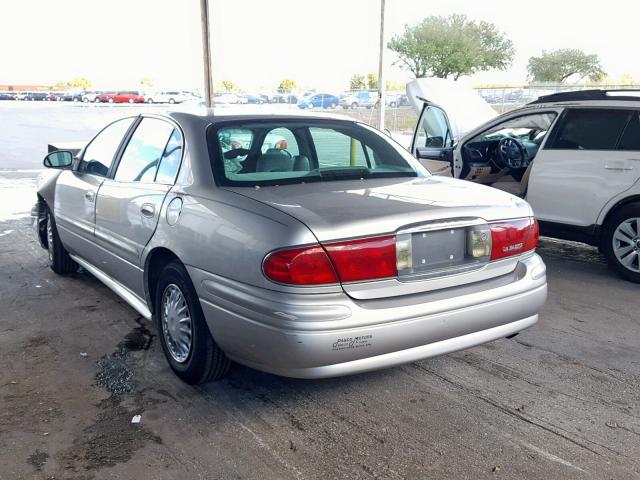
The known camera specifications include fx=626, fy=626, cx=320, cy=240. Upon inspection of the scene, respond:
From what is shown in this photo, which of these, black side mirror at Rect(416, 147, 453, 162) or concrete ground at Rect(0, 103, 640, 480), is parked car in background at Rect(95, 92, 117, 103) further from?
concrete ground at Rect(0, 103, 640, 480)

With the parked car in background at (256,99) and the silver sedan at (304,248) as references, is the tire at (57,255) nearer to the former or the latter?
the silver sedan at (304,248)

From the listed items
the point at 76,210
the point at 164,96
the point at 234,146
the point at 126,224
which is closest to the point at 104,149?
the point at 76,210

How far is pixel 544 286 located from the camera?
3551 millimetres

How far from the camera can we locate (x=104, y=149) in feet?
16.2

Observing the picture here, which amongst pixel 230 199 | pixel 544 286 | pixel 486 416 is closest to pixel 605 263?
pixel 544 286

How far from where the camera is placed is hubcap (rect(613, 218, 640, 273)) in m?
5.71

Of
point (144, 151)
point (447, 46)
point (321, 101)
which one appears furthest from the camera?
point (447, 46)

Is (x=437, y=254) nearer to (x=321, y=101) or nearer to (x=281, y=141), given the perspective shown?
(x=281, y=141)

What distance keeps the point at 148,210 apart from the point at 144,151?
0.64 meters

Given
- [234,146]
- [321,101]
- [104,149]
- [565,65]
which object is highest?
[565,65]

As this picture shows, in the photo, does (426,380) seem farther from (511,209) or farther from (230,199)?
(230,199)

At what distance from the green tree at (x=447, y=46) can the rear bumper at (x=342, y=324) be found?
36.5 meters

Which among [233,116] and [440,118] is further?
[440,118]

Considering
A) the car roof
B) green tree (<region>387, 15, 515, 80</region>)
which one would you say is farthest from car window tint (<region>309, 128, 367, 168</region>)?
green tree (<region>387, 15, 515, 80</region>)
